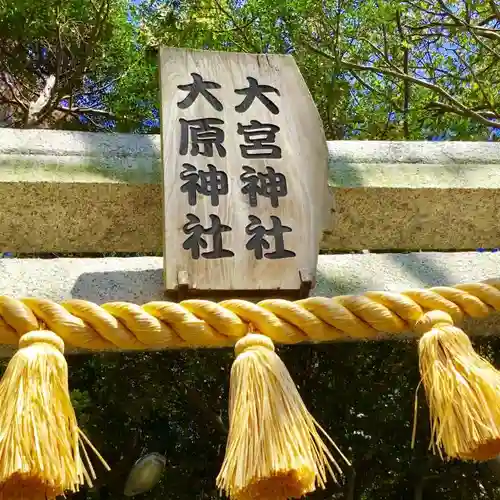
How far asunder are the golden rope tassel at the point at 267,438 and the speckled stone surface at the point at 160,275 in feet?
1.00

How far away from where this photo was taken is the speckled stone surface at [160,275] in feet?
3.76

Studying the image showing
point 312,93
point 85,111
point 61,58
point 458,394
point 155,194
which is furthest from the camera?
point 85,111

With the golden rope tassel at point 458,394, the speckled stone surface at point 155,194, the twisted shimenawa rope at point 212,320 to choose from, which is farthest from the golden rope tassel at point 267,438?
the speckled stone surface at point 155,194

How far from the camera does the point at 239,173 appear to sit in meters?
1.27

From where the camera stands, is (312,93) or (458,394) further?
(312,93)

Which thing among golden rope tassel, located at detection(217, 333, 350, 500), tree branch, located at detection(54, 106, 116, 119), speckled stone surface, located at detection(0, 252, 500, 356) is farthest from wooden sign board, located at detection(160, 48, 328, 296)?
tree branch, located at detection(54, 106, 116, 119)

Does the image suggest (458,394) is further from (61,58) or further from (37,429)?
(61,58)

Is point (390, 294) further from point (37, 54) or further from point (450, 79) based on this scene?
point (37, 54)

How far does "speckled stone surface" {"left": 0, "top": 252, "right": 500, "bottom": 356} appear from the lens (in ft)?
3.76

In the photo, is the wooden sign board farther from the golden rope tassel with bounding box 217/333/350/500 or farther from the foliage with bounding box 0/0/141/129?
the foliage with bounding box 0/0/141/129

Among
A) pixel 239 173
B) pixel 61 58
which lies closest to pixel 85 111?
pixel 61 58

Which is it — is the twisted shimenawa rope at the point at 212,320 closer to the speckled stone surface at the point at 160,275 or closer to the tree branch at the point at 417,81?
the speckled stone surface at the point at 160,275

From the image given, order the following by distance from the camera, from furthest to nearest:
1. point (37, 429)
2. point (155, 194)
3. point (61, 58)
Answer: point (61, 58) → point (155, 194) → point (37, 429)

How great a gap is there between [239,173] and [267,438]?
Result: 1.90 feet
